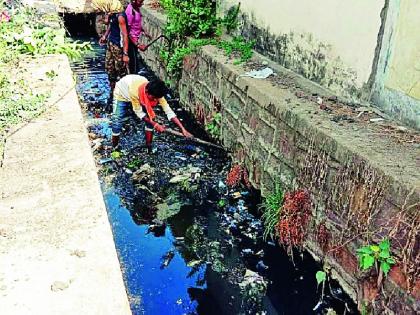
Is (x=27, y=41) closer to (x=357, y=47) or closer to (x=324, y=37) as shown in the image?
(x=324, y=37)

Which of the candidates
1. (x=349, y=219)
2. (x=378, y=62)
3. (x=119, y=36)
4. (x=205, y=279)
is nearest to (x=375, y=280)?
(x=349, y=219)

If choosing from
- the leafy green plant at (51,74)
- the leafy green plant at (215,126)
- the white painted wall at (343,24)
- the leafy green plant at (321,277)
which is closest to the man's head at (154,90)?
the leafy green plant at (215,126)

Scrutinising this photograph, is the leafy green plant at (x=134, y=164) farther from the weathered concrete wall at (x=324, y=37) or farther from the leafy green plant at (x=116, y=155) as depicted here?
the weathered concrete wall at (x=324, y=37)

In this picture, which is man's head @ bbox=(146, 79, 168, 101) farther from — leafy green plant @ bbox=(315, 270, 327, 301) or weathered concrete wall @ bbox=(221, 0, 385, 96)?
leafy green plant @ bbox=(315, 270, 327, 301)

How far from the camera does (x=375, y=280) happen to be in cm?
346

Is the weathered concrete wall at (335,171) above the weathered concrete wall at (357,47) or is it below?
below

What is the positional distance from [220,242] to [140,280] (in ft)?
→ 3.14

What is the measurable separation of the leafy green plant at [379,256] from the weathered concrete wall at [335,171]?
5cm

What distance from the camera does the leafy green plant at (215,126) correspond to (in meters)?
6.69

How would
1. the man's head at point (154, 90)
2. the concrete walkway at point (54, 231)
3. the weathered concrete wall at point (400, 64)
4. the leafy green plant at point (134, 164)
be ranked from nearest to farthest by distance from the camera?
1. the concrete walkway at point (54, 231)
2. the weathered concrete wall at point (400, 64)
3. the man's head at point (154, 90)
4. the leafy green plant at point (134, 164)

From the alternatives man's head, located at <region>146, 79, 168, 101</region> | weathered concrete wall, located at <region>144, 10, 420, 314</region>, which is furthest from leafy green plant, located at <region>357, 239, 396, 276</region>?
man's head, located at <region>146, 79, 168, 101</region>

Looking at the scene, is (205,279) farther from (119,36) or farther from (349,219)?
(119,36)

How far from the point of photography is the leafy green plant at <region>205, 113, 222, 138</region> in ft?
22.0

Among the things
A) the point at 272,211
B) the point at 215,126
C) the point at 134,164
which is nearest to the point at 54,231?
the point at 272,211
